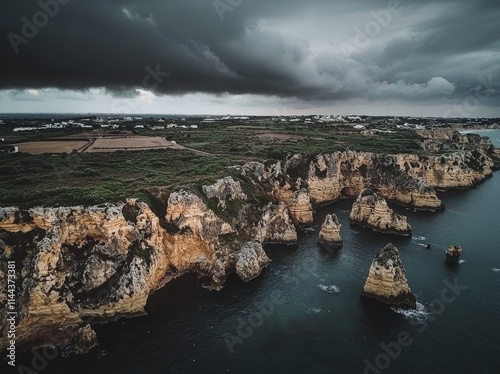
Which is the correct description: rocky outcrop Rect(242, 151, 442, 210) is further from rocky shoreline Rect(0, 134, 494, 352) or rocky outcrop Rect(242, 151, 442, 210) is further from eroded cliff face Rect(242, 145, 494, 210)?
rocky shoreline Rect(0, 134, 494, 352)

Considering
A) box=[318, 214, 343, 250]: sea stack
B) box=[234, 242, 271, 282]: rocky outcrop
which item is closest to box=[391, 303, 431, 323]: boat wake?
box=[234, 242, 271, 282]: rocky outcrop

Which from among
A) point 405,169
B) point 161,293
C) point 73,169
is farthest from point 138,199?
point 405,169

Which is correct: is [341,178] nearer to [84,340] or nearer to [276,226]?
[276,226]

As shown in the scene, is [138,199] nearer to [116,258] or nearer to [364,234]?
[116,258]

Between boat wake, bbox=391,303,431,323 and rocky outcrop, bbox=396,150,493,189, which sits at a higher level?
rocky outcrop, bbox=396,150,493,189

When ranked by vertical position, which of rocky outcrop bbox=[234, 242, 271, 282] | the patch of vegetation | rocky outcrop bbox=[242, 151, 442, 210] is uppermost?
the patch of vegetation

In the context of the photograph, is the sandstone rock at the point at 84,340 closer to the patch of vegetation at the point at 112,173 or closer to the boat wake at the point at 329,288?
the patch of vegetation at the point at 112,173

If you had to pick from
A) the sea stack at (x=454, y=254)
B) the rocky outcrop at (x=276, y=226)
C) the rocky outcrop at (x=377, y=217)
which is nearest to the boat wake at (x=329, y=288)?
the rocky outcrop at (x=276, y=226)
